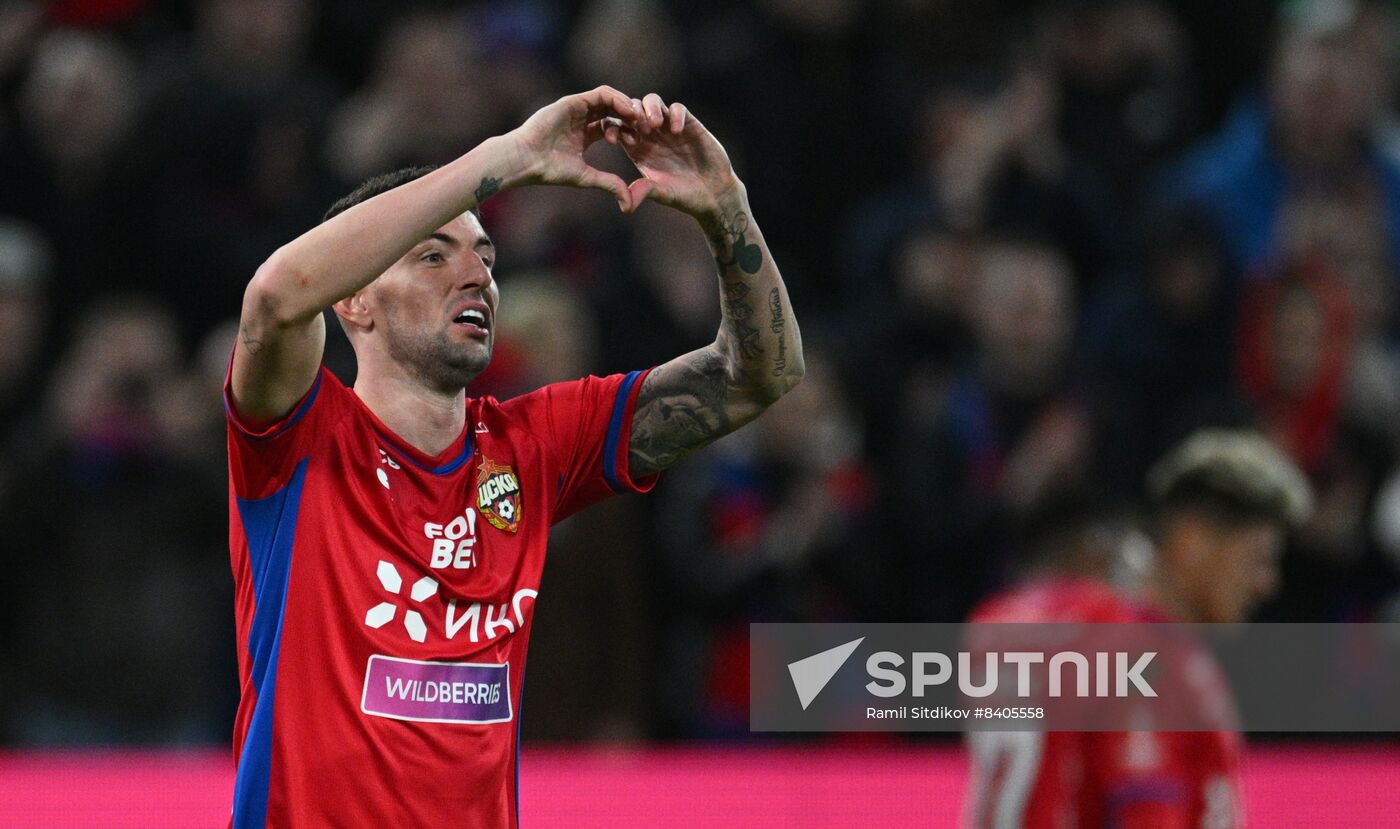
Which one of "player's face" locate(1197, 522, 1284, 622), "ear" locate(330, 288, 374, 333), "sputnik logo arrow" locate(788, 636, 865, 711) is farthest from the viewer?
"sputnik logo arrow" locate(788, 636, 865, 711)

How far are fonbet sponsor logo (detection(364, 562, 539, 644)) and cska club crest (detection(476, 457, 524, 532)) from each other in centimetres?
14

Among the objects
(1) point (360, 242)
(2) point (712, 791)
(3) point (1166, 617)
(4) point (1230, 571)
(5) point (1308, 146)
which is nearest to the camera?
(1) point (360, 242)

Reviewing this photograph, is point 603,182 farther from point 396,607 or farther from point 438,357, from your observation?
point 396,607

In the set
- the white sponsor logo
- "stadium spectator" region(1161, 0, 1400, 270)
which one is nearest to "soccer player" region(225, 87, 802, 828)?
the white sponsor logo

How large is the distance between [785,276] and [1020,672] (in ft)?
12.5

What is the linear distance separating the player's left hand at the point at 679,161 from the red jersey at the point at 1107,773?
3.63ft

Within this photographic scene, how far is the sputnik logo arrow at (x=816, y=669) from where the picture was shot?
5367 mm

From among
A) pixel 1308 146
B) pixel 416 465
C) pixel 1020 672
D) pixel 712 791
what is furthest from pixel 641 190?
pixel 1308 146

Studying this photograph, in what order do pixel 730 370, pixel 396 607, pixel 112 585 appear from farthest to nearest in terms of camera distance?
pixel 112 585 < pixel 730 370 < pixel 396 607

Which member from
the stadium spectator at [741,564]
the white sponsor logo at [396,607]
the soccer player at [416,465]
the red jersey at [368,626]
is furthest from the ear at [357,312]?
the stadium spectator at [741,564]

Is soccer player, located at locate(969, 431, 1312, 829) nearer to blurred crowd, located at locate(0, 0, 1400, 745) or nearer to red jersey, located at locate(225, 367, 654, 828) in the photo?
red jersey, located at locate(225, 367, 654, 828)

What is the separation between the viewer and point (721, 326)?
11.3ft

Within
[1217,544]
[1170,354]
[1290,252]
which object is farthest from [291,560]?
[1290,252]

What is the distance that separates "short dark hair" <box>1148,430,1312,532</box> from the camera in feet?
13.1
